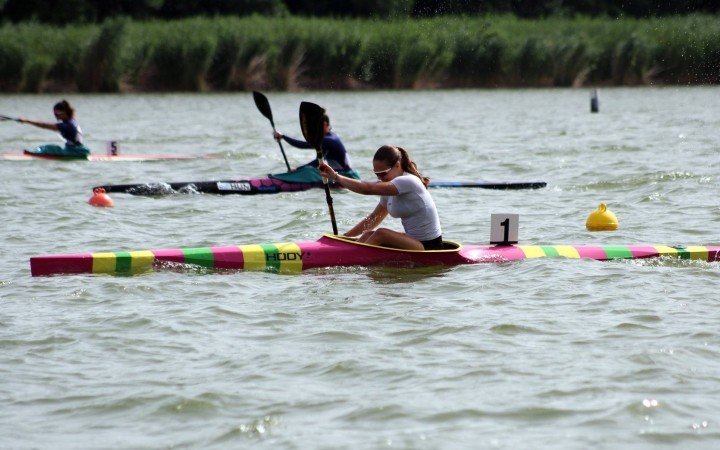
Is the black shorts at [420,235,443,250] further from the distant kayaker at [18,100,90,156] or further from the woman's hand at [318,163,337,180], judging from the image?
the distant kayaker at [18,100,90,156]

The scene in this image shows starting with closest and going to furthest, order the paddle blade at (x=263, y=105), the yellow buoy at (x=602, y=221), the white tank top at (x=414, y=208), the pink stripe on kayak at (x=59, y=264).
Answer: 1. the pink stripe on kayak at (x=59, y=264)
2. the white tank top at (x=414, y=208)
3. the yellow buoy at (x=602, y=221)
4. the paddle blade at (x=263, y=105)

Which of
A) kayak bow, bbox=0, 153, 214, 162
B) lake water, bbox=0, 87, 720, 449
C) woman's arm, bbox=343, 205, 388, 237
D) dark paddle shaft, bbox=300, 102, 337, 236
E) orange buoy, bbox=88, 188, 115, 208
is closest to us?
lake water, bbox=0, 87, 720, 449

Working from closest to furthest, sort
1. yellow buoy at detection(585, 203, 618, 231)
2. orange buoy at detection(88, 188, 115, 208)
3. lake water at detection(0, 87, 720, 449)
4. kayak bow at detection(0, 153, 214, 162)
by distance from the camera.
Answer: lake water at detection(0, 87, 720, 449)
yellow buoy at detection(585, 203, 618, 231)
orange buoy at detection(88, 188, 115, 208)
kayak bow at detection(0, 153, 214, 162)

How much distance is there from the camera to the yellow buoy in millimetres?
9961

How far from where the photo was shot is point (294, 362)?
556 cm

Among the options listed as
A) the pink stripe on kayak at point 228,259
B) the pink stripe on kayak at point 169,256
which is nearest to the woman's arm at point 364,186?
the pink stripe on kayak at point 228,259

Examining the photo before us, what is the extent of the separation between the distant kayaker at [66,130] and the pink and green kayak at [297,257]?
24.7 ft

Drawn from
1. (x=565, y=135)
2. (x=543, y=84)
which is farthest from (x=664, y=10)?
(x=565, y=135)

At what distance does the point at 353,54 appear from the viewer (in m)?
36.0

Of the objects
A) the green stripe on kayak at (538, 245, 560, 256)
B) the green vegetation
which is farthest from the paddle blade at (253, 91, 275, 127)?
the green vegetation

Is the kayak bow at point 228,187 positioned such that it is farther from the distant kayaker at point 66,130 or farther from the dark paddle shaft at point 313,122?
the dark paddle shaft at point 313,122

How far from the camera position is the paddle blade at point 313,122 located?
8.73 meters

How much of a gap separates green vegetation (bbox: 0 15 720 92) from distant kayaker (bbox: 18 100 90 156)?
17.7m

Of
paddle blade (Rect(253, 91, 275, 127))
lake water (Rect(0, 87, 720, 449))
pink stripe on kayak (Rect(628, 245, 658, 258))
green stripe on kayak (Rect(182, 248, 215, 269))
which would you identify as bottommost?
lake water (Rect(0, 87, 720, 449))
